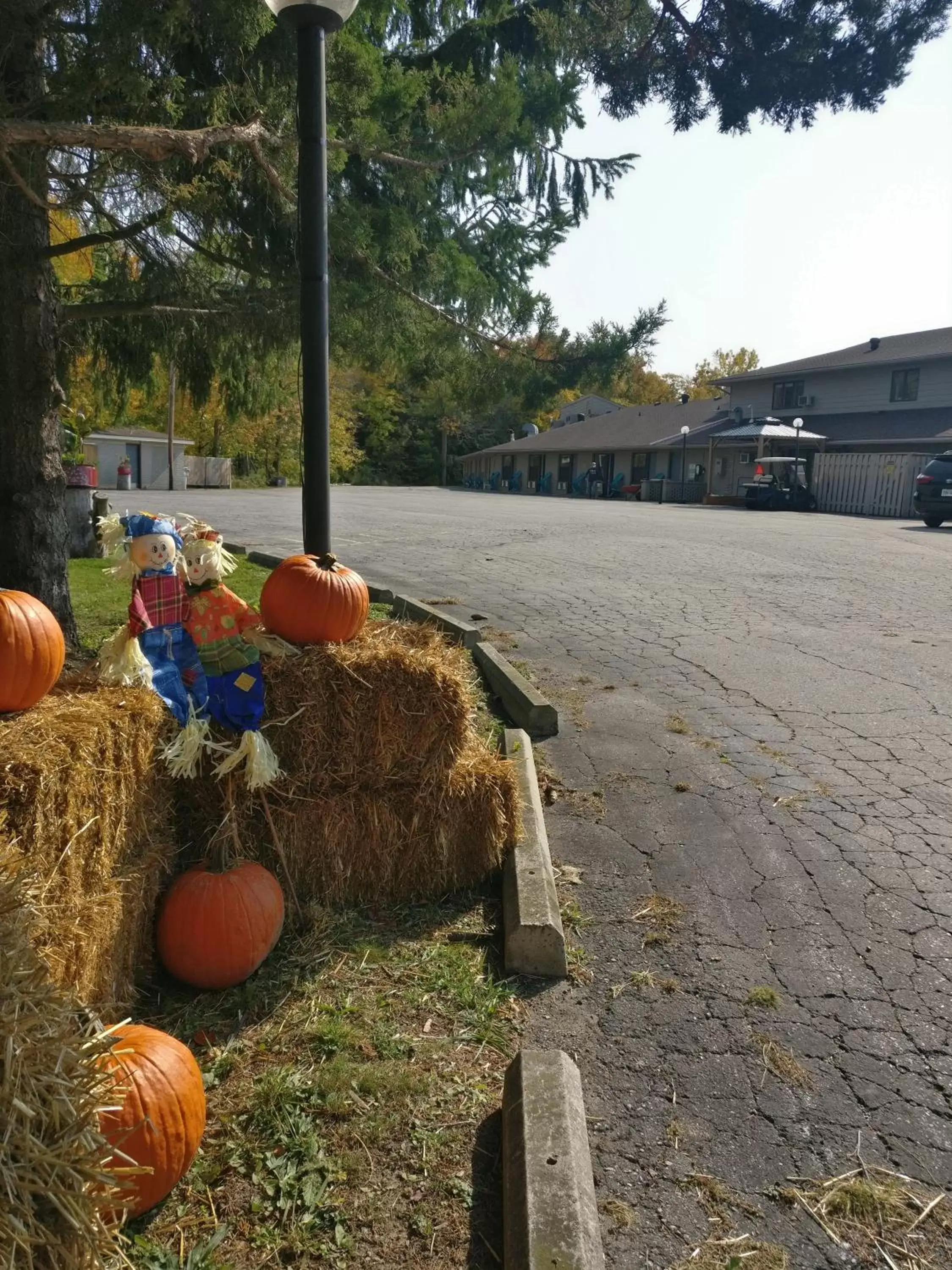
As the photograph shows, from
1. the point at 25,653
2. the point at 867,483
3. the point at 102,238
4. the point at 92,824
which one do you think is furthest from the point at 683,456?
the point at 92,824

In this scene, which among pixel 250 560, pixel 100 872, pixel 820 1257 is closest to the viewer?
pixel 820 1257

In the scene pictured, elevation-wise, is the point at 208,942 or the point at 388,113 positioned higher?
the point at 388,113

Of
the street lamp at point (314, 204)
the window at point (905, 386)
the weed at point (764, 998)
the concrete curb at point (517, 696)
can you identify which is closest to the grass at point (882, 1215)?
the weed at point (764, 998)

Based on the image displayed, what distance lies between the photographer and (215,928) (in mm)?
3096

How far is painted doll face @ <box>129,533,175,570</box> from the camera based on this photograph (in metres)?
3.36

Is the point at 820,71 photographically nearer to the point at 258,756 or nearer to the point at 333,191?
the point at 333,191

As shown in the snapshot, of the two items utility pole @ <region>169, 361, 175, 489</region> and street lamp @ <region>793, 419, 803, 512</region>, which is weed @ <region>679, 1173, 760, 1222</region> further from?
utility pole @ <region>169, 361, 175, 489</region>

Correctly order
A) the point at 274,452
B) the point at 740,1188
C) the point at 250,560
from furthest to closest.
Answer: the point at 274,452
the point at 250,560
the point at 740,1188

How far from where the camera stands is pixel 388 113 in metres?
6.12

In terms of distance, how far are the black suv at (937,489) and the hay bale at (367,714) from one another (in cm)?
2141

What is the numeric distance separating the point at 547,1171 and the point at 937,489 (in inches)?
904

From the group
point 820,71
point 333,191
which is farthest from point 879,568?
point 333,191

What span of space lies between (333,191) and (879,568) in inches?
401

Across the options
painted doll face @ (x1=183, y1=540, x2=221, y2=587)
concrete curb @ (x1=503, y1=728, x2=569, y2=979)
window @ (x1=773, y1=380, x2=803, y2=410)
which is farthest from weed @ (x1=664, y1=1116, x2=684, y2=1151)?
window @ (x1=773, y1=380, x2=803, y2=410)
